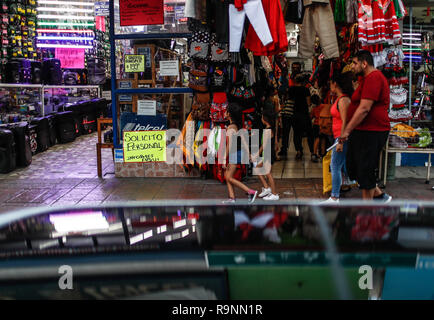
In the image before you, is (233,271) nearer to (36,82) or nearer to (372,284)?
(372,284)

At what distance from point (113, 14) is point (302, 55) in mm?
3623

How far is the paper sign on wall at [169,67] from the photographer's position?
878cm

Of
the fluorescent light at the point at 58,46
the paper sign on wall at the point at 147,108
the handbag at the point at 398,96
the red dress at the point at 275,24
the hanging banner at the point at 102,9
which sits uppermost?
the hanging banner at the point at 102,9

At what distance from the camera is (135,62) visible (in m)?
8.84

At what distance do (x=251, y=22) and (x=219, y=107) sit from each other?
1.82 meters

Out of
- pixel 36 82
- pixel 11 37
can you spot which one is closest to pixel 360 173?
pixel 36 82

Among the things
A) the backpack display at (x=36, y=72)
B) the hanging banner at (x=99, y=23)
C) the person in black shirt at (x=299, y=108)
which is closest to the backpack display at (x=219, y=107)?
the person in black shirt at (x=299, y=108)

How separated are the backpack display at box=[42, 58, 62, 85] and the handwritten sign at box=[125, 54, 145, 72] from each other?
7478 mm

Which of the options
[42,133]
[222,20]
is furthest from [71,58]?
[222,20]

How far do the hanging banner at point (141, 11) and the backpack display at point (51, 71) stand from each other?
7.63 meters

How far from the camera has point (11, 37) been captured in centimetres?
1502

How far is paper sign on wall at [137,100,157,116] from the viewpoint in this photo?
29.2 feet

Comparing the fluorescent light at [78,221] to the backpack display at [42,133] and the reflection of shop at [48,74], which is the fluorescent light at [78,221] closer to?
the reflection of shop at [48,74]

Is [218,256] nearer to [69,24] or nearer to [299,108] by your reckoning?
[299,108]
